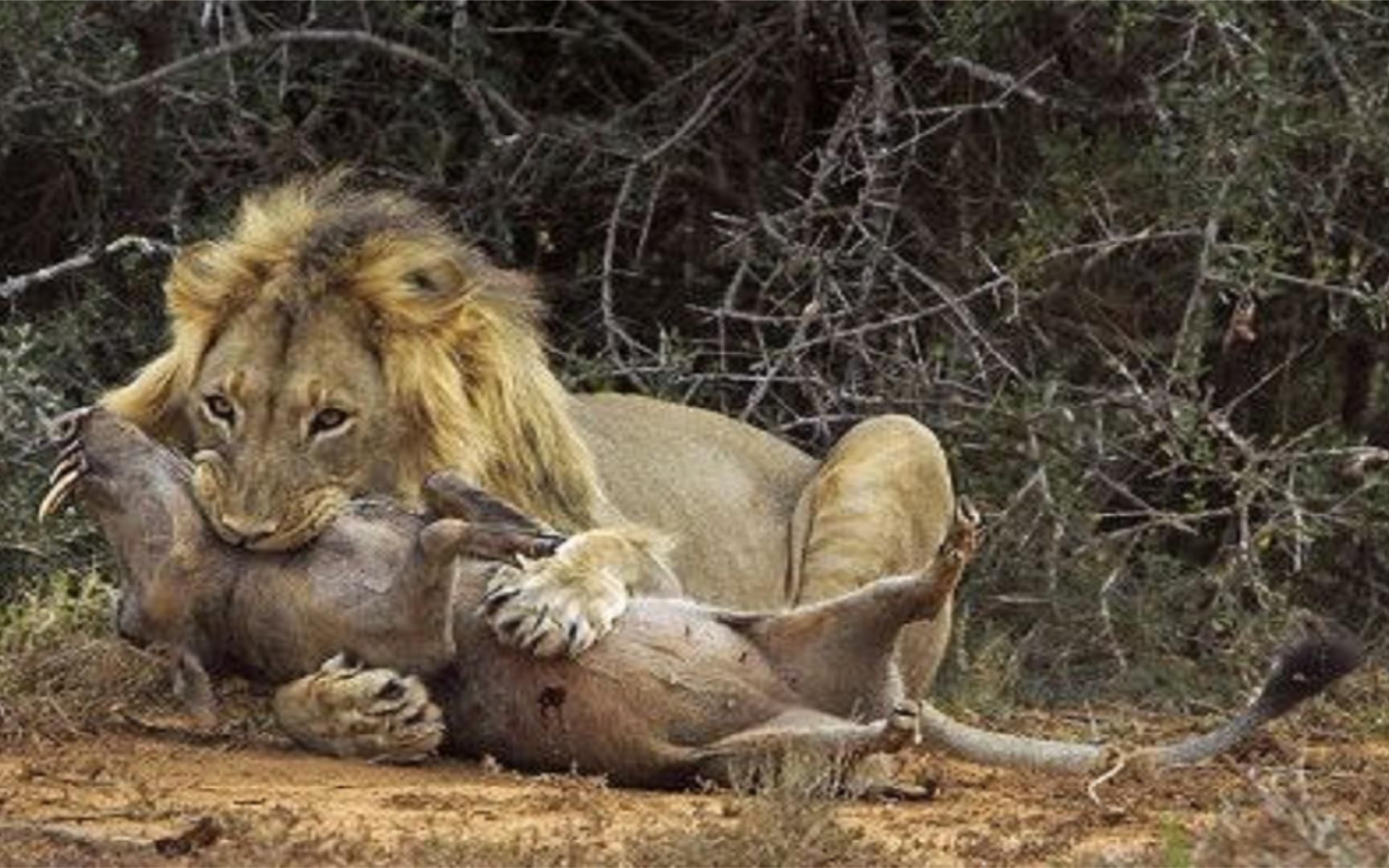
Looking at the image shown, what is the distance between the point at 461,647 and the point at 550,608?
0.17m

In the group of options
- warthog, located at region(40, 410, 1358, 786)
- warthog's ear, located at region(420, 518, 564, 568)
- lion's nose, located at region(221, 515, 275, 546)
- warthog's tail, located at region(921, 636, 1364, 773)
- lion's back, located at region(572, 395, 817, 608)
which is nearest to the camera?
warthog's ear, located at region(420, 518, 564, 568)

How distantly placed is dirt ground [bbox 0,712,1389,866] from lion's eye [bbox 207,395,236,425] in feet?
1.89

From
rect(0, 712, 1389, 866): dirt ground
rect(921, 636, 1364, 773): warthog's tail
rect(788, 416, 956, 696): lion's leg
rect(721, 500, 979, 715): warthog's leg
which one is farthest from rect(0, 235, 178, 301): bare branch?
rect(721, 500, 979, 715): warthog's leg

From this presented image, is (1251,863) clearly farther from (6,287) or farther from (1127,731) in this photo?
(6,287)

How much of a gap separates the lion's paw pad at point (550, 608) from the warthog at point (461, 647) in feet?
0.10

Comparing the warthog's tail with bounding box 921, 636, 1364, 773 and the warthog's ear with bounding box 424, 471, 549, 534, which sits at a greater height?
the warthog's ear with bounding box 424, 471, 549, 534

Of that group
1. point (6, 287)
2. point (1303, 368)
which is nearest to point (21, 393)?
point (6, 287)

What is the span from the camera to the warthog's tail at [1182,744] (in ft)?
19.9

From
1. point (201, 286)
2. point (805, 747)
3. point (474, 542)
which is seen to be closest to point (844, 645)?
point (805, 747)

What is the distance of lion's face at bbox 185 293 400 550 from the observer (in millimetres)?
6305

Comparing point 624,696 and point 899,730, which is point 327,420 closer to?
point 624,696

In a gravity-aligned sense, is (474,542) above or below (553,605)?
above

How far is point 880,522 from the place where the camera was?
24.9ft

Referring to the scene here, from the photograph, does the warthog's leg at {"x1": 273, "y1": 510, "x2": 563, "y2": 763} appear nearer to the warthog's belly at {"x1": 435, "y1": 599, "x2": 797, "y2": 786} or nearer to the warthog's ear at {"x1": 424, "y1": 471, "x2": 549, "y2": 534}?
the warthog's ear at {"x1": 424, "y1": 471, "x2": 549, "y2": 534}
